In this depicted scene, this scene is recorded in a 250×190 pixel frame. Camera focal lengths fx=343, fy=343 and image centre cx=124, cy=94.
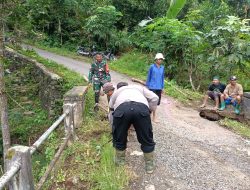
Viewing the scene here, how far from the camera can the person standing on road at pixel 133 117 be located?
4.72 meters

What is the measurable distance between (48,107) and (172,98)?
4.15m

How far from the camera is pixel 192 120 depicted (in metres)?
9.04

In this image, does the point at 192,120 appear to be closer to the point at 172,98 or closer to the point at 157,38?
the point at 172,98

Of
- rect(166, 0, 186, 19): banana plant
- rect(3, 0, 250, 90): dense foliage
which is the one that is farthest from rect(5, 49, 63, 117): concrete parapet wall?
rect(166, 0, 186, 19): banana plant

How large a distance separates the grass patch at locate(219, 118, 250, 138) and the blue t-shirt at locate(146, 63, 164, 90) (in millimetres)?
2073

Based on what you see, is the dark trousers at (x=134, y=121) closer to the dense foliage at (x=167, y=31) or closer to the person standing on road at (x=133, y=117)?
the person standing on road at (x=133, y=117)

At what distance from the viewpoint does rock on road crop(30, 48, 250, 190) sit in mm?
5066

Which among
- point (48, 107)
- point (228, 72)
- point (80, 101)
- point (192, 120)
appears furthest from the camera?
point (228, 72)

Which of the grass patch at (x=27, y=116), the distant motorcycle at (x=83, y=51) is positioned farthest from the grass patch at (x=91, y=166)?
Result: the distant motorcycle at (x=83, y=51)

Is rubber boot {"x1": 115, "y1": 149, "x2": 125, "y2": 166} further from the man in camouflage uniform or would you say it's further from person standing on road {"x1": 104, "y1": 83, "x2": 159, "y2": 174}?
the man in camouflage uniform

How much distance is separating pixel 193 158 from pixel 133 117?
1.89 metres

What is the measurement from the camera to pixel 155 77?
7.79 metres

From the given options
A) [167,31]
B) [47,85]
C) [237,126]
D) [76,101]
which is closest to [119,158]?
[76,101]

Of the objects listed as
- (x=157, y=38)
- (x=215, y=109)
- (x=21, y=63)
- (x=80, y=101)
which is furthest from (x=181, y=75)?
(x=80, y=101)
